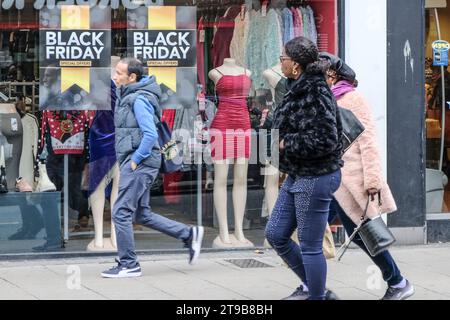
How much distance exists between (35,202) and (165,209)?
128 cm

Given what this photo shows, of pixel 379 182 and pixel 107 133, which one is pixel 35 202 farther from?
pixel 379 182

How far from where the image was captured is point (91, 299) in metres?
7.60

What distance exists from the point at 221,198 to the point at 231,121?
2.58ft

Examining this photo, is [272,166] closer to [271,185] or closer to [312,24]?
[271,185]

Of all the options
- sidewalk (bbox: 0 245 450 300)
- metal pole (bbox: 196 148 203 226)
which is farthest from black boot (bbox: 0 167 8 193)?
metal pole (bbox: 196 148 203 226)

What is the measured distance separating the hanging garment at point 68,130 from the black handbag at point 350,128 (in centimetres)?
332

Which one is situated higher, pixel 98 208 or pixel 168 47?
pixel 168 47

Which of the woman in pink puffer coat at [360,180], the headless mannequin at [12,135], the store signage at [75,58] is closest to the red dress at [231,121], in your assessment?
the store signage at [75,58]

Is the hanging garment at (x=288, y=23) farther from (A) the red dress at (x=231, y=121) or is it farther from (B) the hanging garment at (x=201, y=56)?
(B) the hanging garment at (x=201, y=56)

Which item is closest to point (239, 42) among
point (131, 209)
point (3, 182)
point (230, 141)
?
point (230, 141)

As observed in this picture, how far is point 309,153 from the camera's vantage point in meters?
6.71

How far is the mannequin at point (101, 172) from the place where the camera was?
32.1 ft

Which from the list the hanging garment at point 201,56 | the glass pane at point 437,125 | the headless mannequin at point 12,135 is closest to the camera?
the headless mannequin at point 12,135

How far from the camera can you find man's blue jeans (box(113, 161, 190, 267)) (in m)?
8.27
